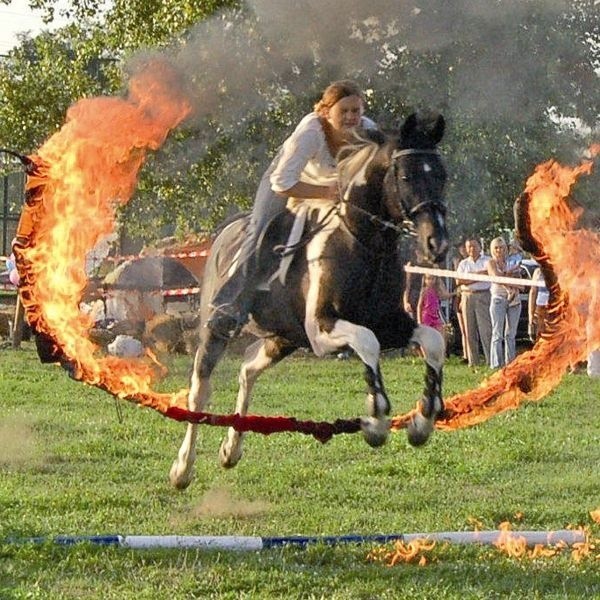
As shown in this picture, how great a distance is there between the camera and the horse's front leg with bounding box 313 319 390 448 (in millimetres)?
7637

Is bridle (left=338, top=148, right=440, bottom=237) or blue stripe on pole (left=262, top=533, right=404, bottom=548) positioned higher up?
bridle (left=338, top=148, right=440, bottom=237)

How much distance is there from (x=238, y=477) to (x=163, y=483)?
2.14 feet

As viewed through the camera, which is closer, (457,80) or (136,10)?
(457,80)

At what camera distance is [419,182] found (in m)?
7.45

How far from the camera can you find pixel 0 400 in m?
16.7

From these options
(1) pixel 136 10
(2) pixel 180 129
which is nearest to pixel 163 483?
(2) pixel 180 129

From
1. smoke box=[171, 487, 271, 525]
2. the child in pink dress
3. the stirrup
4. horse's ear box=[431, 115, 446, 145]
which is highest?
horse's ear box=[431, 115, 446, 145]

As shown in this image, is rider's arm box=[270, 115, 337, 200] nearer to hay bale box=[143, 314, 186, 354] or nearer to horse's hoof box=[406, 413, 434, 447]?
horse's hoof box=[406, 413, 434, 447]

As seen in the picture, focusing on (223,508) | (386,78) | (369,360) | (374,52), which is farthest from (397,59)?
(223,508)

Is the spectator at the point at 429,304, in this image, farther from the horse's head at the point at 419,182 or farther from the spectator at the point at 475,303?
the horse's head at the point at 419,182

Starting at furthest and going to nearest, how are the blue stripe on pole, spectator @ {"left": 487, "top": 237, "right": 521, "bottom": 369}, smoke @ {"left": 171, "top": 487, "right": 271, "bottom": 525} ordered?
spectator @ {"left": 487, "top": 237, "right": 521, "bottom": 369}, smoke @ {"left": 171, "top": 487, "right": 271, "bottom": 525}, the blue stripe on pole

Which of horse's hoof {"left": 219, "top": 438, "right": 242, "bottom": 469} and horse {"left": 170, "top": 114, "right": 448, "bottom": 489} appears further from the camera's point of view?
horse's hoof {"left": 219, "top": 438, "right": 242, "bottom": 469}

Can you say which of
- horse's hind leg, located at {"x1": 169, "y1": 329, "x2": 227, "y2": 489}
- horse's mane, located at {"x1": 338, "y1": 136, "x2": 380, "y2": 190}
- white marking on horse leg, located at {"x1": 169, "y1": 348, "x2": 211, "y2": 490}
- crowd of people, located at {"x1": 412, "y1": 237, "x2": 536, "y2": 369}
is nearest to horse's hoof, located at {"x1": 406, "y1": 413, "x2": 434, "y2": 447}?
horse's mane, located at {"x1": 338, "y1": 136, "x2": 380, "y2": 190}

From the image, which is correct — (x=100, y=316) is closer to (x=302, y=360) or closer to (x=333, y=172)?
(x=302, y=360)
